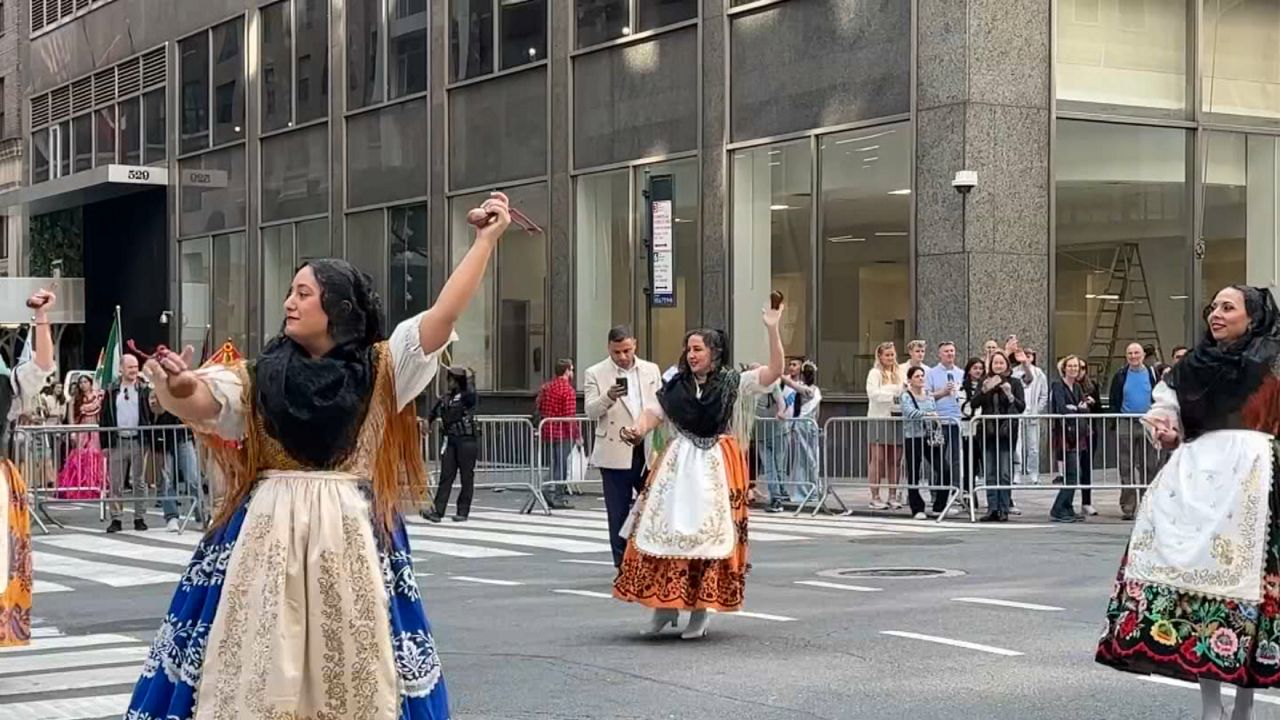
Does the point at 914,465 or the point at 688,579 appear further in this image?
the point at 914,465

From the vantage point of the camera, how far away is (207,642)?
4938mm

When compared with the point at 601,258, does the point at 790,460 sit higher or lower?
lower

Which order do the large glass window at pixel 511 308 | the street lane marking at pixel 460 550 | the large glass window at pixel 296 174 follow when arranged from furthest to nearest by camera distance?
the large glass window at pixel 296 174, the large glass window at pixel 511 308, the street lane marking at pixel 460 550

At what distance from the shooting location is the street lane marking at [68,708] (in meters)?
7.84

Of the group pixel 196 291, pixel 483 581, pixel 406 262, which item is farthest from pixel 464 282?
pixel 196 291

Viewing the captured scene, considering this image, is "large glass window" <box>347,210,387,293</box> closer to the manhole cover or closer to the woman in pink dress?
the woman in pink dress

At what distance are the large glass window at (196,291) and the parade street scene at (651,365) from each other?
0.16 m

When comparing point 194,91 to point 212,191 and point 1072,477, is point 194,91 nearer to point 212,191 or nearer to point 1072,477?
point 212,191

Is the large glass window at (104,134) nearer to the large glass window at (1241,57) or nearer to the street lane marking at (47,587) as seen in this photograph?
the large glass window at (1241,57)

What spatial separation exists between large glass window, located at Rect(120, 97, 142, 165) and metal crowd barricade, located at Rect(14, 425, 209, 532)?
83.1 feet

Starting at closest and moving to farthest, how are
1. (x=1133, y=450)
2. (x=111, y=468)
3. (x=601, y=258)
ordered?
(x=1133, y=450), (x=111, y=468), (x=601, y=258)

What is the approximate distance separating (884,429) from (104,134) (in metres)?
31.6

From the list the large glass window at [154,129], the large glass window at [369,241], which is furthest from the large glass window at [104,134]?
the large glass window at [369,241]

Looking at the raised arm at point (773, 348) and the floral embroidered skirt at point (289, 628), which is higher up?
the raised arm at point (773, 348)
